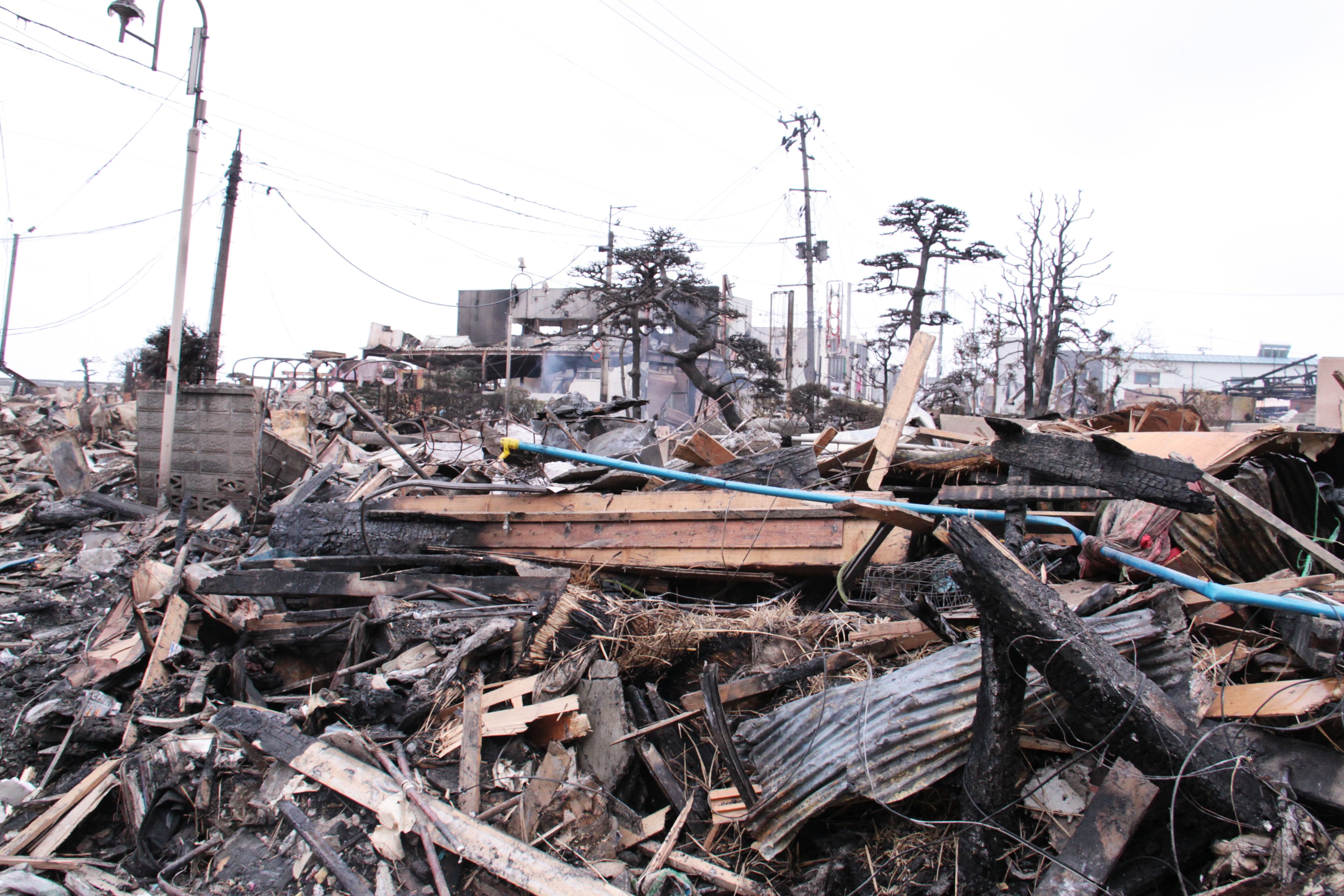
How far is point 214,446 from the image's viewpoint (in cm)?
834

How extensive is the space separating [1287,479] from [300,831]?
5.74 meters

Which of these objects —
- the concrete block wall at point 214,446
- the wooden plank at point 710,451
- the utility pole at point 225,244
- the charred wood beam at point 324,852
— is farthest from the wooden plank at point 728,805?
the utility pole at point 225,244

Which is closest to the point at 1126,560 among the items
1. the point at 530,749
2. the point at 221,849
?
the point at 530,749

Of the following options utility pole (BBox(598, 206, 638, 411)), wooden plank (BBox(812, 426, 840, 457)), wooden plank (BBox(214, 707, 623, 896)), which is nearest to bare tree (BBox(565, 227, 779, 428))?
utility pole (BBox(598, 206, 638, 411))

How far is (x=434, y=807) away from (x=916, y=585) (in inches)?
115

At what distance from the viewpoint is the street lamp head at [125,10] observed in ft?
26.5

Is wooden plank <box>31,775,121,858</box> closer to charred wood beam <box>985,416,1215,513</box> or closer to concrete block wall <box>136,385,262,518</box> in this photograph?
charred wood beam <box>985,416,1215,513</box>

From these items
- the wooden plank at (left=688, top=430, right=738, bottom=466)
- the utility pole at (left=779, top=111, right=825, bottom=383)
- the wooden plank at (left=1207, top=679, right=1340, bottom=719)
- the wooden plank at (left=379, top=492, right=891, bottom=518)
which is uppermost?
the utility pole at (left=779, top=111, right=825, bottom=383)

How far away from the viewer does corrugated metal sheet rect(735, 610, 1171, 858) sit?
2861 millimetres

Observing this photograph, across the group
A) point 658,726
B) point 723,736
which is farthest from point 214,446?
point 723,736

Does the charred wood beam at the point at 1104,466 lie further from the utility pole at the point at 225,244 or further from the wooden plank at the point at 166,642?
the utility pole at the point at 225,244

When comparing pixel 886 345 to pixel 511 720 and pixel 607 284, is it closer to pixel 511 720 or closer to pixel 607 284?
pixel 607 284

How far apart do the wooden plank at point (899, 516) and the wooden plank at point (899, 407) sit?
5.62 ft

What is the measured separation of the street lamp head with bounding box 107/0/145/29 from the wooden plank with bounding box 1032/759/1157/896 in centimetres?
1131
